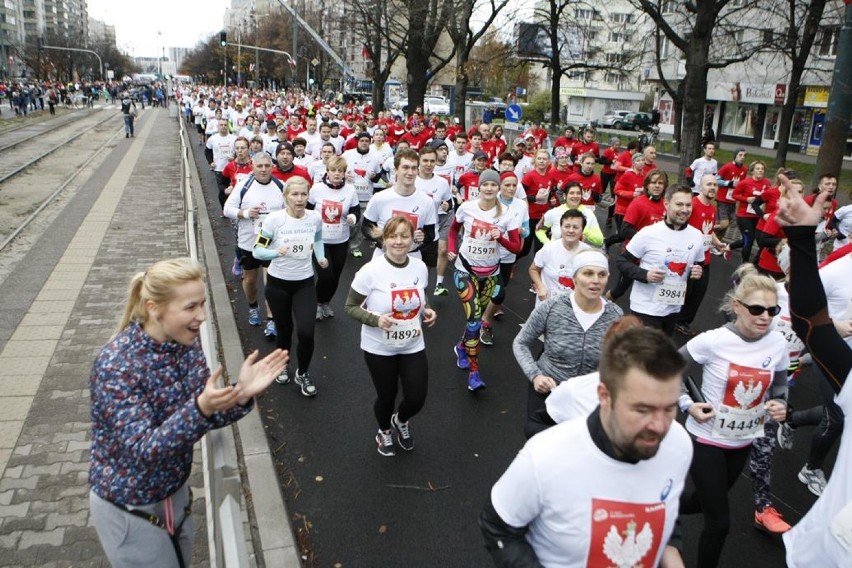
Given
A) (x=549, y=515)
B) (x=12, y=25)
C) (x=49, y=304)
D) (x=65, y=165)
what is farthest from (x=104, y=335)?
(x=12, y=25)

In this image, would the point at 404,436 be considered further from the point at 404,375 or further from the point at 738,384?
the point at 738,384

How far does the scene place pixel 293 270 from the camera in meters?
6.40

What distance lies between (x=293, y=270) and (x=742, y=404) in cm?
402

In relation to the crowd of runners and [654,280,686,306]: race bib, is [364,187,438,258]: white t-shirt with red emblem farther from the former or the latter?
[654,280,686,306]: race bib

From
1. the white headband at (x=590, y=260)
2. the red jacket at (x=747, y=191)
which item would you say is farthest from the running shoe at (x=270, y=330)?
the red jacket at (x=747, y=191)

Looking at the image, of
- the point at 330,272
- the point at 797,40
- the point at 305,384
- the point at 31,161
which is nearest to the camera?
the point at 305,384

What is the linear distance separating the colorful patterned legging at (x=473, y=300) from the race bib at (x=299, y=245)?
149 cm

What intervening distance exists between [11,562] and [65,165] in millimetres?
23343

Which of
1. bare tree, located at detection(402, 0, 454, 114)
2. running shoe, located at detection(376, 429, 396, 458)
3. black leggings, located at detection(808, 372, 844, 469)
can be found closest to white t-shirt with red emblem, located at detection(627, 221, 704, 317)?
black leggings, located at detection(808, 372, 844, 469)

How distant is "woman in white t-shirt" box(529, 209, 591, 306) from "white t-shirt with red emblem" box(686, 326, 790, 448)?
2.06 metres

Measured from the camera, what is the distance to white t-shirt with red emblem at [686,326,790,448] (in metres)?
3.87

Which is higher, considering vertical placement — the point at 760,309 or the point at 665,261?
the point at 760,309

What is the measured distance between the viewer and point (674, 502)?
2.37 meters

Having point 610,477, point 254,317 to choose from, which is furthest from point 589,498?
point 254,317
